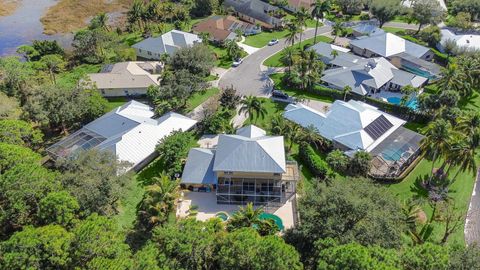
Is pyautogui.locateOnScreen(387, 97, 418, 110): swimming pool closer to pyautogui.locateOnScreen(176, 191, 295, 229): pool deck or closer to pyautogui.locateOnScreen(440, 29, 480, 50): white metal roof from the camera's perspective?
pyautogui.locateOnScreen(440, 29, 480, 50): white metal roof

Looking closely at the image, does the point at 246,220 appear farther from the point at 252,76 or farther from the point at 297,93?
the point at 252,76

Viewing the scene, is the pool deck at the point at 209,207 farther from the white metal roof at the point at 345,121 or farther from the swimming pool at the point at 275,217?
the white metal roof at the point at 345,121

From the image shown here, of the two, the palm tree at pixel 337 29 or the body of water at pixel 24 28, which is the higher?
the palm tree at pixel 337 29

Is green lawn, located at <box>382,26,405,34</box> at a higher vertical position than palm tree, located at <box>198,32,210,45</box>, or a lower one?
lower

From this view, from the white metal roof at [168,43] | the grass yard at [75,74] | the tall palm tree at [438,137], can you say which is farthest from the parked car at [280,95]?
the grass yard at [75,74]

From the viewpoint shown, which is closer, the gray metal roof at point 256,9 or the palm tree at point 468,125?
the palm tree at point 468,125

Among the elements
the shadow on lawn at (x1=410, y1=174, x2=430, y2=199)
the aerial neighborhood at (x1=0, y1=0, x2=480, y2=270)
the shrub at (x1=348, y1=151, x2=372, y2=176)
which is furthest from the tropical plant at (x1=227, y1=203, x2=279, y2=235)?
the shadow on lawn at (x1=410, y1=174, x2=430, y2=199)

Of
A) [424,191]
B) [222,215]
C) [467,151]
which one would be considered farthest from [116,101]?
[467,151]
